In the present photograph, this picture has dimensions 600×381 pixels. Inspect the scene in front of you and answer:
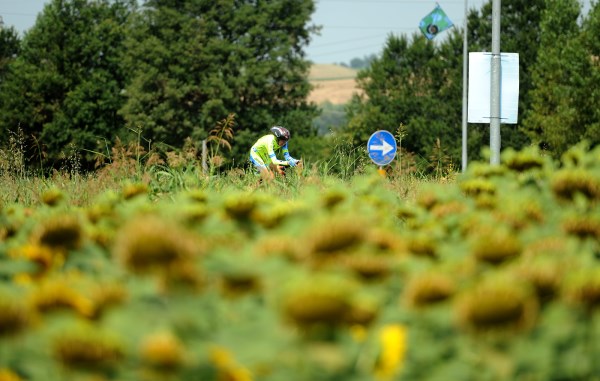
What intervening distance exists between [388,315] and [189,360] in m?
0.46

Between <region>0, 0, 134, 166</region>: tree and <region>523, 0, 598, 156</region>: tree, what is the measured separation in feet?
74.6

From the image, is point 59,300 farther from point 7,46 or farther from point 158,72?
point 7,46

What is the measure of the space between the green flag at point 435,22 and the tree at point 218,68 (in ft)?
32.7

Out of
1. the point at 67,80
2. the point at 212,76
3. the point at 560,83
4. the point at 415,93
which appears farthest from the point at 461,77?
the point at 67,80

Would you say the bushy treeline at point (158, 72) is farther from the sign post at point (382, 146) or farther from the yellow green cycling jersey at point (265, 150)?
the yellow green cycling jersey at point (265, 150)

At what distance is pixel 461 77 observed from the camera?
4556cm

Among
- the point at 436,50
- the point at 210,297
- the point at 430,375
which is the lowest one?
the point at 430,375

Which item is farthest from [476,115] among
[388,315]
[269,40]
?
[269,40]

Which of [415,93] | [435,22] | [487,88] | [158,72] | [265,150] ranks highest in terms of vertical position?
[435,22]

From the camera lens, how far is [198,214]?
8.07ft

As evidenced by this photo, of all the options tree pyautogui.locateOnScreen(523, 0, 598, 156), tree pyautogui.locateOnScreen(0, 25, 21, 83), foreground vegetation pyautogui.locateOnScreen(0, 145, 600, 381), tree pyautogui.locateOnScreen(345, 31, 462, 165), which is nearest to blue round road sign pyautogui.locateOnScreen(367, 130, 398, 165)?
tree pyautogui.locateOnScreen(523, 0, 598, 156)

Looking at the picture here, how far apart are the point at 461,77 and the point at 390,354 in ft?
148

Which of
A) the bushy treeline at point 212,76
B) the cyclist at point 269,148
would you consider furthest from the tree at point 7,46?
the cyclist at point 269,148

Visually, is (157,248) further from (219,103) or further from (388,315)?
(219,103)
